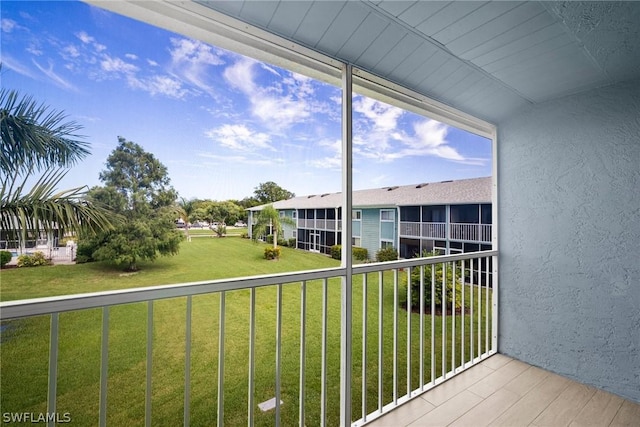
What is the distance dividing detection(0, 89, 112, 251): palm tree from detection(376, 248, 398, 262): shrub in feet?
5.24

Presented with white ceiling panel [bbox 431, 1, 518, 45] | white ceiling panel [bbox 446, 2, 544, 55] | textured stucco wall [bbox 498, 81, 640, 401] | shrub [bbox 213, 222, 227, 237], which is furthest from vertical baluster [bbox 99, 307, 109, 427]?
textured stucco wall [bbox 498, 81, 640, 401]

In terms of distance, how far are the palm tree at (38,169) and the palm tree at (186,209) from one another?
292 mm

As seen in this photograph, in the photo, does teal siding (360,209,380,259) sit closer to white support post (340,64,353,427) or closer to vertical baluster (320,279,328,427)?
white support post (340,64,353,427)

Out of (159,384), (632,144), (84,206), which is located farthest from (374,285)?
(632,144)

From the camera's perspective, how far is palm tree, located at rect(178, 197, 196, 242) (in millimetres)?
1281

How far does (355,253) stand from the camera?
186 centimetres

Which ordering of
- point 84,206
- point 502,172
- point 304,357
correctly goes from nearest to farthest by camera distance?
point 84,206, point 304,357, point 502,172

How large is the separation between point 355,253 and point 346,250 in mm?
145

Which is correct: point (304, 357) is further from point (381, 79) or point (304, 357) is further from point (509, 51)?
point (509, 51)

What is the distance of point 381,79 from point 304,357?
6.34 feet

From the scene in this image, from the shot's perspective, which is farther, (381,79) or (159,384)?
(381,79)

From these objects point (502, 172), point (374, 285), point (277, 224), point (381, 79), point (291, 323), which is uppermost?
point (381, 79)

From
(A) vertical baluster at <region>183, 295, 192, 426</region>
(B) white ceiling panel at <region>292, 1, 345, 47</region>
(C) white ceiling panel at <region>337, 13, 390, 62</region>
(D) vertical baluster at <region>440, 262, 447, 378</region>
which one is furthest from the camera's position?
(D) vertical baluster at <region>440, 262, 447, 378</region>

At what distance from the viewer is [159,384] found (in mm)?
1289
